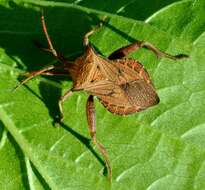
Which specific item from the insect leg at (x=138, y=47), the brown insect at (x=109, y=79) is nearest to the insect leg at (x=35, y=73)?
the brown insect at (x=109, y=79)

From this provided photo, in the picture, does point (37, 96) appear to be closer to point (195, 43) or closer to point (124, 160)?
point (124, 160)

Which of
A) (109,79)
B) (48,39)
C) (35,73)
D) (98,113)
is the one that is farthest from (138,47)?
(35,73)

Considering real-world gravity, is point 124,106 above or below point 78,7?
below

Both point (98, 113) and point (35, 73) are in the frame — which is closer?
point (35, 73)

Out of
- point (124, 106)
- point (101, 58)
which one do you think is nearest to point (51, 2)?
point (101, 58)

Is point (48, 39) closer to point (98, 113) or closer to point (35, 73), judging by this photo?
point (35, 73)

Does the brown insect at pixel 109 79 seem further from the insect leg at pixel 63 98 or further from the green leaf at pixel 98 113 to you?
the green leaf at pixel 98 113
